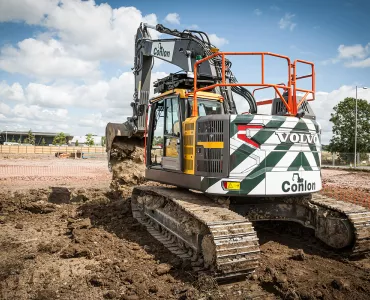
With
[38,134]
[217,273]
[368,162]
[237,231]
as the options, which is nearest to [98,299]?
[217,273]

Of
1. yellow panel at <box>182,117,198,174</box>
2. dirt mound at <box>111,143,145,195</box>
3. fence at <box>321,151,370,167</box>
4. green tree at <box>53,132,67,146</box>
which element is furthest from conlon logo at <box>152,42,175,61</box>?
green tree at <box>53,132,67,146</box>

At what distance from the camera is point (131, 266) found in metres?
5.37

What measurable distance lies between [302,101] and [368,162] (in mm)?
34293

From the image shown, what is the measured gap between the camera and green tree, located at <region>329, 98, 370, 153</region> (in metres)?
41.0

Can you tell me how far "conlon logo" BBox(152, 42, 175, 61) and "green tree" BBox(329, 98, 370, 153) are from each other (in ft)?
127

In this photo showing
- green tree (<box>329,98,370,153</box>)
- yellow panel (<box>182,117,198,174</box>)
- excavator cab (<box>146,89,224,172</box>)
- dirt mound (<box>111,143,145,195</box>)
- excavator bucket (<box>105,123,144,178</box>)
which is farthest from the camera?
green tree (<box>329,98,370,153</box>)

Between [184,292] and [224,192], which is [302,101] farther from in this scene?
[184,292]

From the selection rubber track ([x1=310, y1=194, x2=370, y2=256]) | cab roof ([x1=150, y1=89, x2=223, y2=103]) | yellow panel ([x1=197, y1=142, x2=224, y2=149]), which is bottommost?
rubber track ([x1=310, y1=194, x2=370, y2=256])

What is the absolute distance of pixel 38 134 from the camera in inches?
4168

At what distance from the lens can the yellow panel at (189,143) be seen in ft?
19.0

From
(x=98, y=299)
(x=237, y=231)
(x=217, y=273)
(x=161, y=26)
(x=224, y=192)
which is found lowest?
(x=98, y=299)

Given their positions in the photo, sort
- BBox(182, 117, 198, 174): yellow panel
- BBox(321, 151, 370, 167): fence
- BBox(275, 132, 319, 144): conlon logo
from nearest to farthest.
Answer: BBox(275, 132, 319, 144): conlon logo < BBox(182, 117, 198, 174): yellow panel < BBox(321, 151, 370, 167): fence

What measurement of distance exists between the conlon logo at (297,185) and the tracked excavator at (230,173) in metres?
0.02

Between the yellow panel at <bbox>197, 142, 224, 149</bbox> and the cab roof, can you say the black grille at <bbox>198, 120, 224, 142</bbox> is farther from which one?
the cab roof
